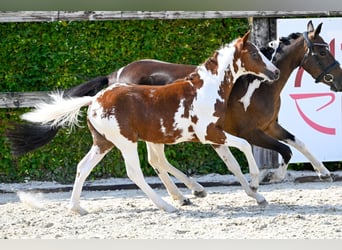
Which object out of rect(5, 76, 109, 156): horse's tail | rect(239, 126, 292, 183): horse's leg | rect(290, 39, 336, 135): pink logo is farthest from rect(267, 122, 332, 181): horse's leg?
rect(5, 76, 109, 156): horse's tail

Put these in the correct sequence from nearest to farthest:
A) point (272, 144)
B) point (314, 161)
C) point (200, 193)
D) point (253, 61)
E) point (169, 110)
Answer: point (169, 110), point (253, 61), point (272, 144), point (314, 161), point (200, 193)

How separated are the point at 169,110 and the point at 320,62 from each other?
170cm

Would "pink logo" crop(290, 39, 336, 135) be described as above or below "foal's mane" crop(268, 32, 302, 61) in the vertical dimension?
below

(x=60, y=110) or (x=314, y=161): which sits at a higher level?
(x=60, y=110)

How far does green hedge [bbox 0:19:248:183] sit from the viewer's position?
8.79 m

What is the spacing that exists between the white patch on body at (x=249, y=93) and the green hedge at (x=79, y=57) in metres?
1.88

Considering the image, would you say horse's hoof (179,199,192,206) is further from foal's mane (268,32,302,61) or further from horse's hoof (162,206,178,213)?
foal's mane (268,32,302,61)

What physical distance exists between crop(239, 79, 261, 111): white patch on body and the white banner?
171cm

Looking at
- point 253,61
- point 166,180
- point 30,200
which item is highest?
point 253,61

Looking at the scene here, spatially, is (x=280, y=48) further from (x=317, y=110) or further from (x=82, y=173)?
(x=82, y=173)

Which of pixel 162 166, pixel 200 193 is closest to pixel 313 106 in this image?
pixel 200 193

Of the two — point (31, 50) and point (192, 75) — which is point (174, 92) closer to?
point (192, 75)

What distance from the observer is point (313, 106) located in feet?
29.1

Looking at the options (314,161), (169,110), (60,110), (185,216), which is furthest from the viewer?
(314,161)
